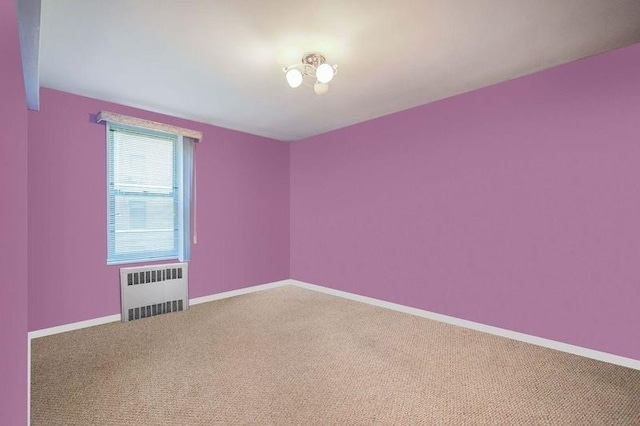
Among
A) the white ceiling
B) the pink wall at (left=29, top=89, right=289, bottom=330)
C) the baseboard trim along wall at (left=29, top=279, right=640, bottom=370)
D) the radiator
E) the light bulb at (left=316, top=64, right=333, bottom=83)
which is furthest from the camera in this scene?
the radiator

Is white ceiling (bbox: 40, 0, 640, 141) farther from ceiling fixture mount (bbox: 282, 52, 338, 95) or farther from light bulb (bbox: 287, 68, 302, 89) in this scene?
light bulb (bbox: 287, 68, 302, 89)

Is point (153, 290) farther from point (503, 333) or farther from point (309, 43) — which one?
point (503, 333)

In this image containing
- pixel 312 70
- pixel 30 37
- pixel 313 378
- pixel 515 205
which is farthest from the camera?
pixel 515 205

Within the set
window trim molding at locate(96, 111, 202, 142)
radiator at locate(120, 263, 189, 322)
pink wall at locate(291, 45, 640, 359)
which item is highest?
window trim molding at locate(96, 111, 202, 142)

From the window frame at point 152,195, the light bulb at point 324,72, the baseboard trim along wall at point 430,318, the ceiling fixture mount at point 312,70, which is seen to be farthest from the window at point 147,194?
the light bulb at point 324,72

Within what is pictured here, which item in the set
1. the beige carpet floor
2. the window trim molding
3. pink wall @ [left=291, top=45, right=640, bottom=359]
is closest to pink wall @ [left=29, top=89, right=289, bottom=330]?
the window trim molding

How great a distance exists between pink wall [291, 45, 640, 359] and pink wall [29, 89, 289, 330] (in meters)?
1.92

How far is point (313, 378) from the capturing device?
87.4 inches

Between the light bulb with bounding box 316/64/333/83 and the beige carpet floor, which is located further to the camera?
the light bulb with bounding box 316/64/333/83

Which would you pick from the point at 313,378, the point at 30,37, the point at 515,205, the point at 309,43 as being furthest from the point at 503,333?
the point at 30,37

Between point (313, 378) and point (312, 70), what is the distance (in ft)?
8.27

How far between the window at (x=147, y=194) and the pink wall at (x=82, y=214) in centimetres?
12

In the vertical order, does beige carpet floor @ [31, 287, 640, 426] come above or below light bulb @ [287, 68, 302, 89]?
below

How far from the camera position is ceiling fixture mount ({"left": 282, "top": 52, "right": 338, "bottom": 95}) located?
229cm
